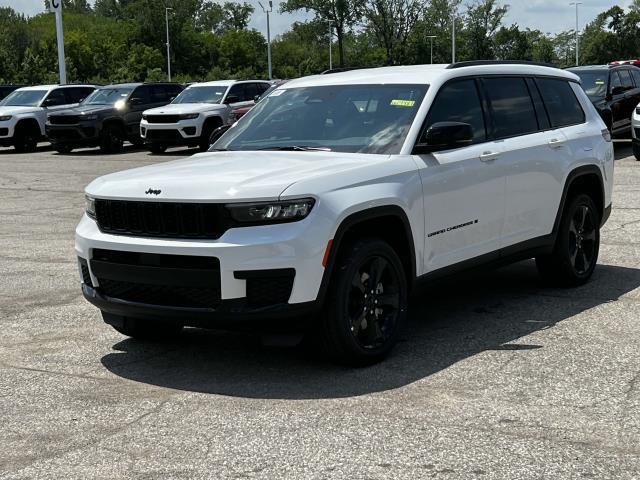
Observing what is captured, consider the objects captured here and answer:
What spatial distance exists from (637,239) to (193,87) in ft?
58.5

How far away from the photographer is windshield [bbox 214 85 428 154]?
6219 millimetres

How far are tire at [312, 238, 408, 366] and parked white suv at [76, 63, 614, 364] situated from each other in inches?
0.4

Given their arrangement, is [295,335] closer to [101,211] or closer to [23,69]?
[101,211]

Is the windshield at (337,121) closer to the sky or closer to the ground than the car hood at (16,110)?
closer to the ground

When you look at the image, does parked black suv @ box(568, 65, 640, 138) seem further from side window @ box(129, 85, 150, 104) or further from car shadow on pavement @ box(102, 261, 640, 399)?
car shadow on pavement @ box(102, 261, 640, 399)

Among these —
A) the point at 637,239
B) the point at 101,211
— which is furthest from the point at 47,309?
the point at 637,239

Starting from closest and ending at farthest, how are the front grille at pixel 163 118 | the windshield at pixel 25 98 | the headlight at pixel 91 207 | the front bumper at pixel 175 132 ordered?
1. the headlight at pixel 91 207
2. the front bumper at pixel 175 132
3. the front grille at pixel 163 118
4. the windshield at pixel 25 98

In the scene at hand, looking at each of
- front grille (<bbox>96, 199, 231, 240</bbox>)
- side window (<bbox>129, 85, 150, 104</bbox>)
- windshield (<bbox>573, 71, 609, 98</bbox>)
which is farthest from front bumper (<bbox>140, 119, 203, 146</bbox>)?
front grille (<bbox>96, 199, 231, 240</bbox>)

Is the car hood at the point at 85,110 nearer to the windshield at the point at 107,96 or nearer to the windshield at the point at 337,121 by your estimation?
the windshield at the point at 107,96

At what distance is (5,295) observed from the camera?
8.04 meters

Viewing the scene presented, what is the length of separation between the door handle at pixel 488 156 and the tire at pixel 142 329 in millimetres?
2281

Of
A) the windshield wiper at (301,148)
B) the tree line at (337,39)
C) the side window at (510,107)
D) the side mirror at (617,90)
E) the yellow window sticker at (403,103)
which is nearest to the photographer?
the windshield wiper at (301,148)

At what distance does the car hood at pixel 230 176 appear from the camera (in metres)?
5.25

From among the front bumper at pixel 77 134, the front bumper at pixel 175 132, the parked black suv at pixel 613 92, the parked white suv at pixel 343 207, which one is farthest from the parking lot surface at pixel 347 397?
the front bumper at pixel 77 134
